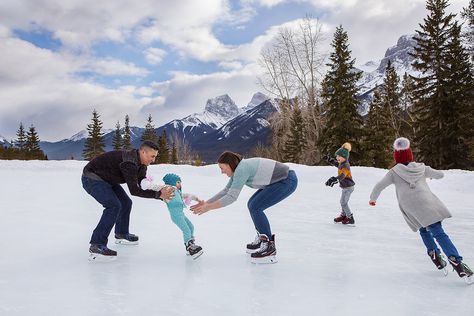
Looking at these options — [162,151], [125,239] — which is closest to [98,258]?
[125,239]

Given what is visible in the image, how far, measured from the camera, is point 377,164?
96.0 feet

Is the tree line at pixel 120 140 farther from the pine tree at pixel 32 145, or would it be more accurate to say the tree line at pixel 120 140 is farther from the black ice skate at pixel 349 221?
the black ice skate at pixel 349 221

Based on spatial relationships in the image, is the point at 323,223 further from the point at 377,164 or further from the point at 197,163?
the point at 197,163

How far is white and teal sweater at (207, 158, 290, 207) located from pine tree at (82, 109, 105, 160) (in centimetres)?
6486

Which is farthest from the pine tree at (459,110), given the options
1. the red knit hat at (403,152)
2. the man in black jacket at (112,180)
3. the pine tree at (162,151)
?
the pine tree at (162,151)

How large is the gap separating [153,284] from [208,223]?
3450mm

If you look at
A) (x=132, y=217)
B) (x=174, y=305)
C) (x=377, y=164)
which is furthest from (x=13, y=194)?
(x=377, y=164)

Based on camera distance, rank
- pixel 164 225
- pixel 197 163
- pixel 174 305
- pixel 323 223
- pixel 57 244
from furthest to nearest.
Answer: pixel 197 163, pixel 323 223, pixel 164 225, pixel 57 244, pixel 174 305

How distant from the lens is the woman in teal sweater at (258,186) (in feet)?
13.9

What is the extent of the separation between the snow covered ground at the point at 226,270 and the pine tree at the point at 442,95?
61.2 feet

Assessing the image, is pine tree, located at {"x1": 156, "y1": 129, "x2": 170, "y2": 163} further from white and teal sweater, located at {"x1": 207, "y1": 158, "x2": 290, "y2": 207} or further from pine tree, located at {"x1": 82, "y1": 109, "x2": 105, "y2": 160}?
white and teal sweater, located at {"x1": 207, "y1": 158, "x2": 290, "y2": 207}

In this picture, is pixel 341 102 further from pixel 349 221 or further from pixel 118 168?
pixel 118 168

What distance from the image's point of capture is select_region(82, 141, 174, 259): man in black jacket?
168 inches

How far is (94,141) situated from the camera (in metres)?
66.8
